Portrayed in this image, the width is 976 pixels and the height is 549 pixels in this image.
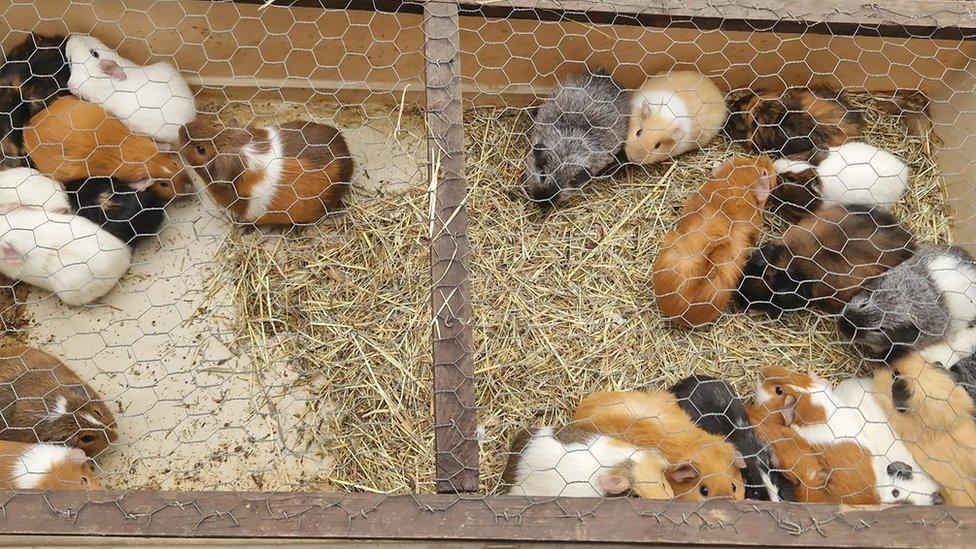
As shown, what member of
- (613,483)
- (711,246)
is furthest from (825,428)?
(613,483)

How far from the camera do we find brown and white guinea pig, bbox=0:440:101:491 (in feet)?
6.74

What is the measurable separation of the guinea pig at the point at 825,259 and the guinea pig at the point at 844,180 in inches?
3.1

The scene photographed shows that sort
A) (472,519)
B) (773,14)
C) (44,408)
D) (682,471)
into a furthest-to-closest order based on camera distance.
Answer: (773,14), (44,408), (682,471), (472,519)

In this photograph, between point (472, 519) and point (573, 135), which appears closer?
point (472, 519)

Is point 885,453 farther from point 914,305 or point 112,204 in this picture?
point 112,204

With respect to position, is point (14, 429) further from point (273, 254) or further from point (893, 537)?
point (893, 537)

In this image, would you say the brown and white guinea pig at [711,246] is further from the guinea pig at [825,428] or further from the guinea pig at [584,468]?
the guinea pig at [584,468]

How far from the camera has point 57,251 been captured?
238 cm

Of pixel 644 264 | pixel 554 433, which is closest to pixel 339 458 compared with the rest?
pixel 554 433

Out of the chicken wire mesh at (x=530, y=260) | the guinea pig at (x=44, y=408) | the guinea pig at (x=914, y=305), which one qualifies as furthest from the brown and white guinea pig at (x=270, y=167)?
the guinea pig at (x=914, y=305)

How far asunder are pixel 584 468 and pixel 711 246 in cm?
81

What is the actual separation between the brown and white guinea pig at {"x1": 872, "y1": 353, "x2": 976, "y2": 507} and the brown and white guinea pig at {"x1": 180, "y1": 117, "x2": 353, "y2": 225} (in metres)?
1.79

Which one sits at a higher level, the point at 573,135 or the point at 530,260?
the point at 573,135

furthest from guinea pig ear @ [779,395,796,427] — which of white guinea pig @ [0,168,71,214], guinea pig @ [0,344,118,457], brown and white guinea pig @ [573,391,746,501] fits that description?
white guinea pig @ [0,168,71,214]
